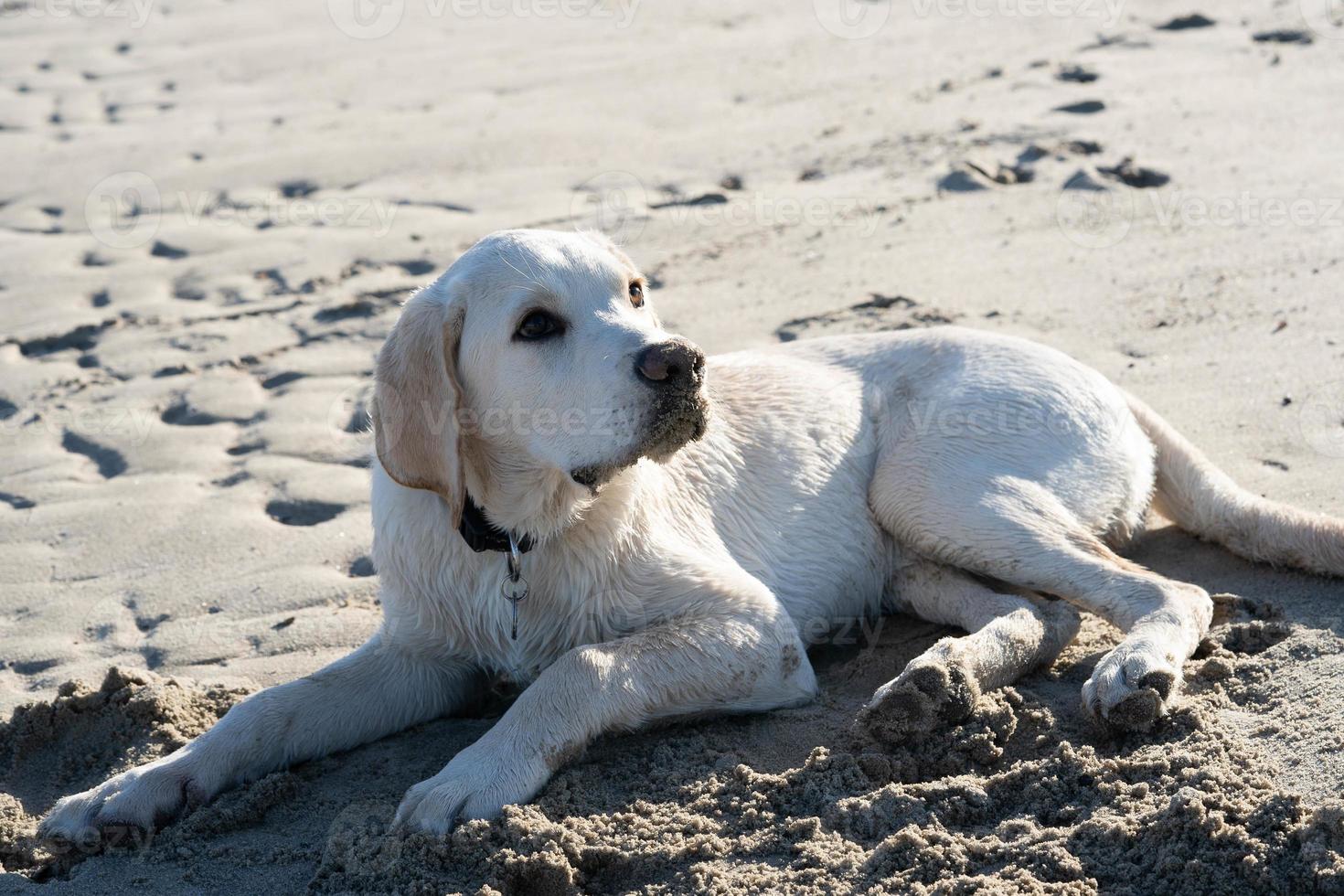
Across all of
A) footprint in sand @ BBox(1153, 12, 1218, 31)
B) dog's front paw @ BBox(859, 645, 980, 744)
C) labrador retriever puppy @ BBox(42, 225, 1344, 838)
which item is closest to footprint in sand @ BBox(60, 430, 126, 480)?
labrador retriever puppy @ BBox(42, 225, 1344, 838)

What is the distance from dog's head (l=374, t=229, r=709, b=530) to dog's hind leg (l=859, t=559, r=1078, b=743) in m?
0.92

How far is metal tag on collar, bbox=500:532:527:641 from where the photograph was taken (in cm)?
415

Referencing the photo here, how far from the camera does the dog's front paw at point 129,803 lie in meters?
3.72

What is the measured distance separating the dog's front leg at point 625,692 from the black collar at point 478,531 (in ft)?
1.38

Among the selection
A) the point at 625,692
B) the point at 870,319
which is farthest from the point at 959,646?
the point at 870,319

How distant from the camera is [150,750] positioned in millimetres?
4191

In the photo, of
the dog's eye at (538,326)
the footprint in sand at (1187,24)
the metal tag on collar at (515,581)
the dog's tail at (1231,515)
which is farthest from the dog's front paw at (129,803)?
the footprint in sand at (1187,24)

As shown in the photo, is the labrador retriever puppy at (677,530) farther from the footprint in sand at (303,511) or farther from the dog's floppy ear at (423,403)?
the footprint in sand at (303,511)

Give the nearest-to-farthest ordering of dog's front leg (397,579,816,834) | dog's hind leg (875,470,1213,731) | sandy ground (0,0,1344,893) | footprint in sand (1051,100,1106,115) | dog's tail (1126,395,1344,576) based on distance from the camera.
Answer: sandy ground (0,0,1344,893) → dog's front leg (397,579,816,834) → dog's hind leg (875,470,1213,731) → dog's tail (1126,395,1344,576) → footprint in sand (1051,100,1106,115)

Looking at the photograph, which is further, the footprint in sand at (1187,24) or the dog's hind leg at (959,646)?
the footprint in sand at (1187,24)

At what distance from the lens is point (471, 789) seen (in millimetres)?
3590

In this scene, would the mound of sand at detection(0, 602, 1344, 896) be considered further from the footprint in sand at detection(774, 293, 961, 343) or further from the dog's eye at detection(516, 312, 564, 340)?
the footprint in sand at detection(774, 293, 961, 343)

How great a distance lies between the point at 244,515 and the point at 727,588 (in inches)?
93.4

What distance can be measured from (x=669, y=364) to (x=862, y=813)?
125 centimetres
